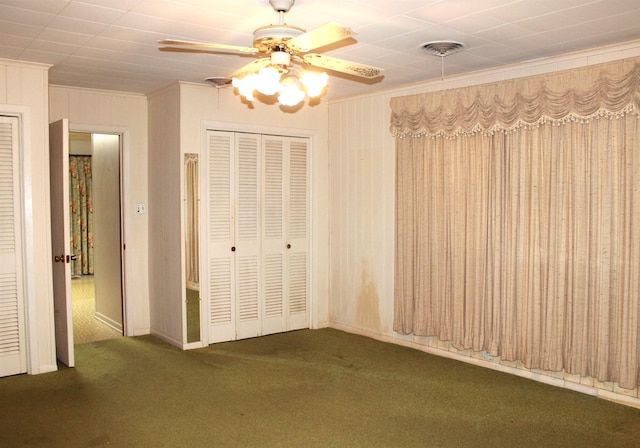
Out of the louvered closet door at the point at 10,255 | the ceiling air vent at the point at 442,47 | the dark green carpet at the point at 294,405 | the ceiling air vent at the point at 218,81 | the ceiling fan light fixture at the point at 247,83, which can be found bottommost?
the dark green carpet at the point at 294,405

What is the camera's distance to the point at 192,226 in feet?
17.6

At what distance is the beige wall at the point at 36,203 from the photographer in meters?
4.48

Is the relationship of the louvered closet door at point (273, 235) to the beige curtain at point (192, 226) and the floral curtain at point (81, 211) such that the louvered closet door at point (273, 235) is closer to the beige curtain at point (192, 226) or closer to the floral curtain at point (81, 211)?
the beige curtain at point (192, 226)

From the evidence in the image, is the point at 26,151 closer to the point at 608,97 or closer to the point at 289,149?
the point at 289,149

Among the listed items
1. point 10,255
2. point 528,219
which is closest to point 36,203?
point 10,255

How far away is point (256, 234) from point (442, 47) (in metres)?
2.76

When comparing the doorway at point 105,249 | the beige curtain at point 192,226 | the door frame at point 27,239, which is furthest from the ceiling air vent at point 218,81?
the door frame at point 27,239

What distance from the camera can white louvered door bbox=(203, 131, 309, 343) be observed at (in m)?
5.52

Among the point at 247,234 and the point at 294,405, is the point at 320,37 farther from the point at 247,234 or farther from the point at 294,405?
the point at 247,234

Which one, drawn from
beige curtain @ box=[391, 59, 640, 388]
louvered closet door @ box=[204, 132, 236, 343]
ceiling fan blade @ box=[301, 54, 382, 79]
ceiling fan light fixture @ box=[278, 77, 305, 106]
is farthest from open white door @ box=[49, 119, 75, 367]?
beige curtain @ box=[391, 59, 640, 388]

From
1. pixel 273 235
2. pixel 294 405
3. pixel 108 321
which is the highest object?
pixel 273 235

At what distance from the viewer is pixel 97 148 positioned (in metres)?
6.38

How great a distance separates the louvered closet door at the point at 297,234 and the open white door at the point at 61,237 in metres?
2.20

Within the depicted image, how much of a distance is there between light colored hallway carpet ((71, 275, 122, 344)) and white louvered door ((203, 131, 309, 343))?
4.35ft
